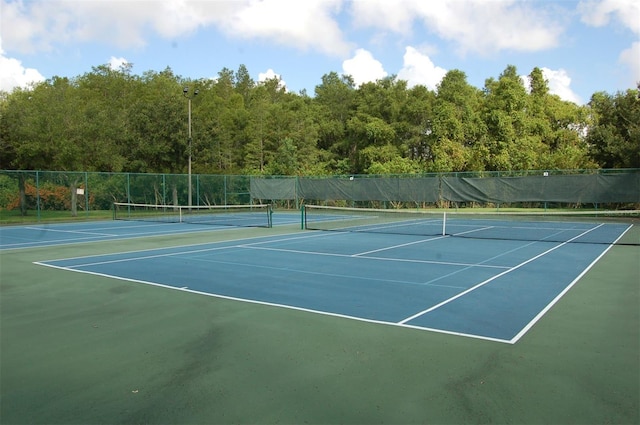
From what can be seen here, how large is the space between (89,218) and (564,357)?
22.9 meters

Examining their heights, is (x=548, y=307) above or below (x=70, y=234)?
below

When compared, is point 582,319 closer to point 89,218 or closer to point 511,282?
point 511,282

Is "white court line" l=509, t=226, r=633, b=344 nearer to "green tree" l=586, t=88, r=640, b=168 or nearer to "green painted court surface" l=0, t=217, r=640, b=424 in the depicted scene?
"green painted court surface" l=0, t=217, r=640, b=424

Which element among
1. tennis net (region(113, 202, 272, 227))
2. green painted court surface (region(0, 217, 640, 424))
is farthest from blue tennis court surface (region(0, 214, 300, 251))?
green painted court surface (region(0, 217, 640, 424))

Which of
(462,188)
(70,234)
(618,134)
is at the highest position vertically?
(618,134)

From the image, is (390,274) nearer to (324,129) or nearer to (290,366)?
(290,366)

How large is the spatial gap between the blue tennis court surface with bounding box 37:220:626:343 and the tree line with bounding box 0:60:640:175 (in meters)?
17.6

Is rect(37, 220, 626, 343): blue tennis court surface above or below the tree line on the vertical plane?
below

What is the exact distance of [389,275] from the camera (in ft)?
28.0

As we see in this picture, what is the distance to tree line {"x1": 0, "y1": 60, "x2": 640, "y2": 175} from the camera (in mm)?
27047

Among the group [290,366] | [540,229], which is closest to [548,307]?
[290,366]

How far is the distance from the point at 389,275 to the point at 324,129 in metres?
44.8

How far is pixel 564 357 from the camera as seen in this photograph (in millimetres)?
4406

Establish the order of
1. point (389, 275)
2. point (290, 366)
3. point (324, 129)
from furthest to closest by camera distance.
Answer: point (324, 129) < point (389, 275) < point (290, 366)
